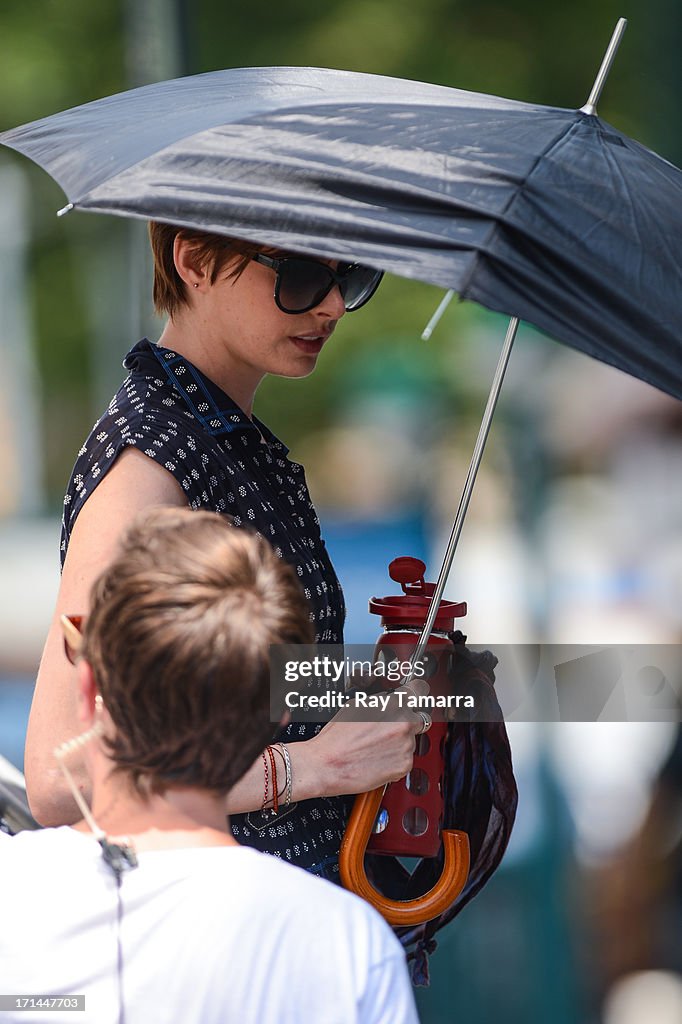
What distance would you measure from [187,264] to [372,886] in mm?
911

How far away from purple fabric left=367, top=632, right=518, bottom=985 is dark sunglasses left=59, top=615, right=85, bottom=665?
26.9 inches

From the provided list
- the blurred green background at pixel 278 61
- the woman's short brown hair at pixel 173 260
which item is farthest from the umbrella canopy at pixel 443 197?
the blurred green background at pixel 278 61

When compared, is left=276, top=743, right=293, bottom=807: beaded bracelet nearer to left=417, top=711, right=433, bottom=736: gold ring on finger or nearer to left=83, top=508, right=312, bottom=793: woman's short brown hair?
left=417, top=711, right=433, bottom=736: gold ring on finger

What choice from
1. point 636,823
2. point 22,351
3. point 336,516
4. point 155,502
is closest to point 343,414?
point 336,516

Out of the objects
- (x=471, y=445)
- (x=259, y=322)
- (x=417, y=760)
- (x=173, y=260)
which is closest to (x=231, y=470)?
(x=259, y=322)

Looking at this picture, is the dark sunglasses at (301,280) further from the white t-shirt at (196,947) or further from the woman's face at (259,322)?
the white t-shirt at (196,947)

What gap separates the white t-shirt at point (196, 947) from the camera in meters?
1.19

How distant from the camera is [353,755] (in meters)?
1.72

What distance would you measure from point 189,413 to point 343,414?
3.40 metres

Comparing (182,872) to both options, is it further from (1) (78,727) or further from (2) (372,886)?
(2) (372,886)

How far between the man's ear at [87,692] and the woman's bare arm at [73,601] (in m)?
0.21

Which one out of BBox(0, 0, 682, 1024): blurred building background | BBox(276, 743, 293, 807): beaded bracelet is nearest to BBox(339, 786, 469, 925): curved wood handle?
BBox(276, 743, 293, 807): beaded bracelet

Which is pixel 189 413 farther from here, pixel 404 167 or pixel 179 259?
pixel 404 167

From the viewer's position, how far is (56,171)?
1805mm
